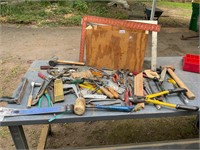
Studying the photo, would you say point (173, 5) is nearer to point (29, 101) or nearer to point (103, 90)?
point (103, 90)

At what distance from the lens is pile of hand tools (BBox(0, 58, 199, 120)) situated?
1.46m

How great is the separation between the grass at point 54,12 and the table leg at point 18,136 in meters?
4.68

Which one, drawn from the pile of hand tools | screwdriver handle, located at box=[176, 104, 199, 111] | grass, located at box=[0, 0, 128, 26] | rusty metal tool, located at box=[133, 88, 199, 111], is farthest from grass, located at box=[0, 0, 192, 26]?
screwdriver handle, located at box=[176, 104, 199, 111]

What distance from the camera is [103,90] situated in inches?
64.4

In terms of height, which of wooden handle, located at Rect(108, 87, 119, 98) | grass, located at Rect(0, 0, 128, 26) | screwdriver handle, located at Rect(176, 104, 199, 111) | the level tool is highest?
grass, located at Rect(0, 0, 128, 26)

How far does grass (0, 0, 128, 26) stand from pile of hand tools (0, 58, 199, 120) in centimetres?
428

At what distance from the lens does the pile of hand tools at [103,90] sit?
1.46 meters

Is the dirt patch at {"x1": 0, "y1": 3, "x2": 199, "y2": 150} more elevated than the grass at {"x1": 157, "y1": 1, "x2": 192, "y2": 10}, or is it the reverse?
the grass at {"x1": 157, "y1": 1, "x2": 192, "y2": 10}

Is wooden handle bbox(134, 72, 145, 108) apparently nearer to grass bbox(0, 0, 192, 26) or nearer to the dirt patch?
the dirt patch

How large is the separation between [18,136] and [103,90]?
0.63 m

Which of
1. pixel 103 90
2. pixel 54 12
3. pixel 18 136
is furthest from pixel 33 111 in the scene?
pixel 54 12

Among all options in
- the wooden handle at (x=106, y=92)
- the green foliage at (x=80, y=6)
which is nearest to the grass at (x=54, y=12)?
the green foliage at (x=80, y=6)

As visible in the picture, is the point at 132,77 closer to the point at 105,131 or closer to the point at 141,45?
the point at 141,45

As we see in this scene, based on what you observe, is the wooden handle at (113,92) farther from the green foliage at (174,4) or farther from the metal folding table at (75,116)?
the green foliage at (174,4)
